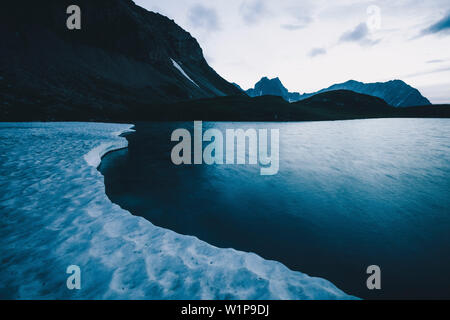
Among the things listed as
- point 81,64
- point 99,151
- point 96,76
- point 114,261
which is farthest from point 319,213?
point 81,64

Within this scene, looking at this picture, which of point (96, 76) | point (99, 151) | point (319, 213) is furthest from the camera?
point (96, 76)

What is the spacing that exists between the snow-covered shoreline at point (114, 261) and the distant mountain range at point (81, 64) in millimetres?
45069

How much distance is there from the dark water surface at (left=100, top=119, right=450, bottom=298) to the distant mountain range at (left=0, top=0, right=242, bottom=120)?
146 ft

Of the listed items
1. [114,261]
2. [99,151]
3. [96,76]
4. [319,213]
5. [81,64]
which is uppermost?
[81,64]

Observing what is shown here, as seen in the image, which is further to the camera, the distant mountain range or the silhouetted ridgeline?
the silhouetted ridgeline

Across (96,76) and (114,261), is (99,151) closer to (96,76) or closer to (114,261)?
(114,261)

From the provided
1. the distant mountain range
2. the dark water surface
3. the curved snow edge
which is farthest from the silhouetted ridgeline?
the dark water surface

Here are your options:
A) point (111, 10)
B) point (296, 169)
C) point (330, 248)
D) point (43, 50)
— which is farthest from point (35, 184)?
point (111, 10)

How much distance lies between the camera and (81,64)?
7406cm

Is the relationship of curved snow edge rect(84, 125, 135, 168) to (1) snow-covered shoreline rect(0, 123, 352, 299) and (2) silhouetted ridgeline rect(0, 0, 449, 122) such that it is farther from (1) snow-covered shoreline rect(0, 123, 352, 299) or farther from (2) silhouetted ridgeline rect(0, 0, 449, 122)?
(2) silhouetted ridgeline rect(0, 0, 449, 122)

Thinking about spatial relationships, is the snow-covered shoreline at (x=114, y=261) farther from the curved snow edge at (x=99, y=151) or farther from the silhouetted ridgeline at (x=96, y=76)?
the silhouetted ridgeline at (x=96, y=76)

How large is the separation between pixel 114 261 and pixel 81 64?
95441 millimetres

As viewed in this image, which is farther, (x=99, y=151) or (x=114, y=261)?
(x=99, y=151)

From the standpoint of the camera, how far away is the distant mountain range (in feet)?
153
